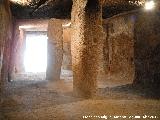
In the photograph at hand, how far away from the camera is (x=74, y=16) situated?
6.61 m

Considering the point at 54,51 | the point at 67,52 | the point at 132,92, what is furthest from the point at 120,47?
the point at 67,52

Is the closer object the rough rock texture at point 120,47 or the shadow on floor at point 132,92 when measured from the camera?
the shadow on floor at point 132,92

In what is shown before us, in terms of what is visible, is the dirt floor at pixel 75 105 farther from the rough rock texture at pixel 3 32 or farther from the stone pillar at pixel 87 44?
the rough rock texture at pixel 3 32

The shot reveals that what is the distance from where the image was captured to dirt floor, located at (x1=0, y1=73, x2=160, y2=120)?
15.5ft

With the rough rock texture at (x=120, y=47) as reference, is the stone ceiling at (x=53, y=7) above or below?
above

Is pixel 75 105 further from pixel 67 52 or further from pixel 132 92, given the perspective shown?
pixel 67 52

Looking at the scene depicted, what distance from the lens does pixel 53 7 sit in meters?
7.88

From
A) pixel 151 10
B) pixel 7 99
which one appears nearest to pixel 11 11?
pixel 7 99

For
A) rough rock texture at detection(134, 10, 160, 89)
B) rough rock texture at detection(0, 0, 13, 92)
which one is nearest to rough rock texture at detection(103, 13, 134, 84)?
rough rock texture at detection(134, 10, 160, 89)

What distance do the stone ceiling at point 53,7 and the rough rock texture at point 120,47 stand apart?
165cm

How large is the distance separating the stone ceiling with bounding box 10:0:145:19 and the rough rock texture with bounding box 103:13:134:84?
165 cm

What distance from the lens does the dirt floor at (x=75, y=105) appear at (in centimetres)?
471

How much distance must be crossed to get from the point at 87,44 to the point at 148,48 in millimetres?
3233

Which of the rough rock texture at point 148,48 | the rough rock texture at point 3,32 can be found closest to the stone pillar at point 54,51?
the rough rock texture at point 3,32
